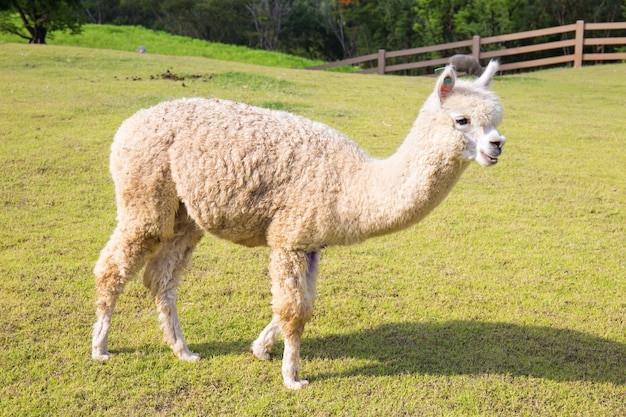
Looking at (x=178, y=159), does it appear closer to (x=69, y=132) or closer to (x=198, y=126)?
(x=198, y=126)

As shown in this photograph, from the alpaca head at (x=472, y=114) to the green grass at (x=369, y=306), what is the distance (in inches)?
67.2

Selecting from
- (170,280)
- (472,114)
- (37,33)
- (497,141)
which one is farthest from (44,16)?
(497,141)

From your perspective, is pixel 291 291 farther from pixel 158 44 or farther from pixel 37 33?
pixel 158 44

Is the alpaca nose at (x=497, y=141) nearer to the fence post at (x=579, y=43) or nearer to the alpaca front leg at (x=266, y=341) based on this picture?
the alpaca front leg at (x=266, y=341)

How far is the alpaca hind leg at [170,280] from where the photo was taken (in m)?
4.46

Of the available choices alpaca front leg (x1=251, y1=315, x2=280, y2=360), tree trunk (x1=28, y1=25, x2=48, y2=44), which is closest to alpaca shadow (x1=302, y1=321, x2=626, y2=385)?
alpaca front leg (x1=251, y1=315, x2=280, y2=360)

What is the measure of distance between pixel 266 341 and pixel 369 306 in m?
1.22

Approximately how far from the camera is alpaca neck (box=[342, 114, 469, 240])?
3.58m

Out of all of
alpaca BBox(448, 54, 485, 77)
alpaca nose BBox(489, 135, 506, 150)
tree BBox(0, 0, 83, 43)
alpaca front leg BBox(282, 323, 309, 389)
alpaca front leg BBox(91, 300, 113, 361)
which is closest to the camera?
alpaca nose BBox(489, 135, 506, 150)

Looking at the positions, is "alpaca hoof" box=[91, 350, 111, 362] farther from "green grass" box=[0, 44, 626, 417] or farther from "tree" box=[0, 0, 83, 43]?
"tree" box=[0, 0, 83, 43]

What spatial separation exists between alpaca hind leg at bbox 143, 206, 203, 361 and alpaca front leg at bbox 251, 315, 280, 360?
0.42 metres

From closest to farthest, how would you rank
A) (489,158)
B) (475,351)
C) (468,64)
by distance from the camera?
(489,158), (475,351), (468,64)

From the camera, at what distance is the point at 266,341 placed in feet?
14.7

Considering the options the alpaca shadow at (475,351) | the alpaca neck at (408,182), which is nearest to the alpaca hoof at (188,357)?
the alpaca shadow at (475,351)
